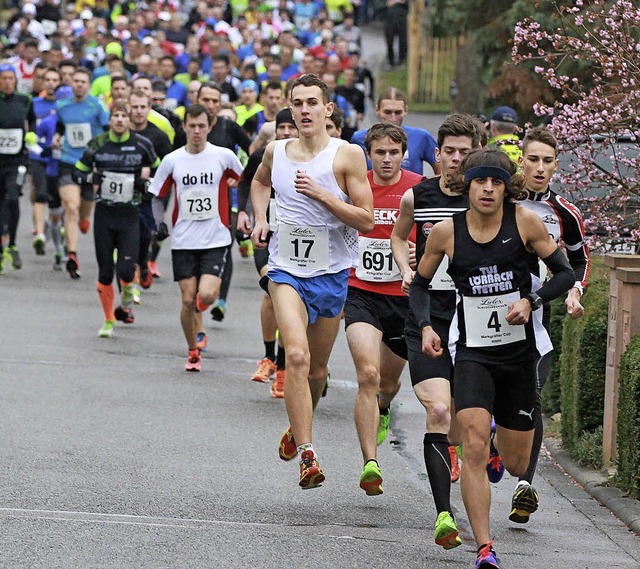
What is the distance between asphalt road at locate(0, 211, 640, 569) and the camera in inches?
285

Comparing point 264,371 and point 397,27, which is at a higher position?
point 397,27

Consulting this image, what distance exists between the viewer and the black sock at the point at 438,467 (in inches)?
293

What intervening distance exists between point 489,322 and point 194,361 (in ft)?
20.3

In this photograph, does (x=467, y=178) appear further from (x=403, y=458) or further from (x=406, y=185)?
(x=403, y=458)

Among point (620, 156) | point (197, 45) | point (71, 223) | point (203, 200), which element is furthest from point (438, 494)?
point (197, 45)

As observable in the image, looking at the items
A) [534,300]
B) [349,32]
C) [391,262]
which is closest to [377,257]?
[391,262]

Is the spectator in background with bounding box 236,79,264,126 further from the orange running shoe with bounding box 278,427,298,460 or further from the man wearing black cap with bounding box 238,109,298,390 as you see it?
the orange running shoe with bounding box 278,427,298,460

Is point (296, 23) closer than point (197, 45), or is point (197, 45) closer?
point (197, 45)

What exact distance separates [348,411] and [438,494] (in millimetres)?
4582

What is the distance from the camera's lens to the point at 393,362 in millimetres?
9539

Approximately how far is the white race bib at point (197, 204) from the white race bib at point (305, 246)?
4303mm

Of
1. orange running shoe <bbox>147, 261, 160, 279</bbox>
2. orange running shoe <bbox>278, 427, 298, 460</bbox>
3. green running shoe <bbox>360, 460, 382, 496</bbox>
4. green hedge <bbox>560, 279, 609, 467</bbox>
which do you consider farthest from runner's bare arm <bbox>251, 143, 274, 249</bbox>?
orange running shoe <bbox>147, 261, 160, 279</bbox>

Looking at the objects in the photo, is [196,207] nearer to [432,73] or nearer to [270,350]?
[270,350]

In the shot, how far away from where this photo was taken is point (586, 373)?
34.0ft
